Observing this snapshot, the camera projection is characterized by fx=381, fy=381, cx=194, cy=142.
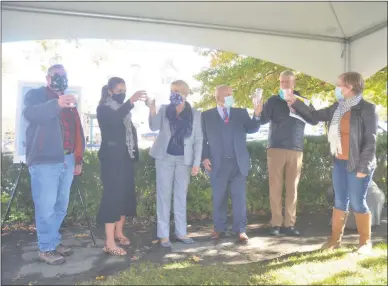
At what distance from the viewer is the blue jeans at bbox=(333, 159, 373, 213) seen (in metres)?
3.09

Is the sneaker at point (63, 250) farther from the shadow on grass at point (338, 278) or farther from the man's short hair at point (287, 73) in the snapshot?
the man's short hair at point (287, 73)

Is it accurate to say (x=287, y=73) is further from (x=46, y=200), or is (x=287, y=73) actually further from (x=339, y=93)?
(x=46, y=200)

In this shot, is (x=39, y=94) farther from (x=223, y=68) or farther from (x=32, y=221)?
(x=223, y=68)

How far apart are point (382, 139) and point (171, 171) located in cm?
279

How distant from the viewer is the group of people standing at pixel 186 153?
261 centimetres

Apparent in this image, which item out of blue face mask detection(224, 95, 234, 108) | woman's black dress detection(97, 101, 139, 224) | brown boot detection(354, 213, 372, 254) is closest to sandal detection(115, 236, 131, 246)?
woman's black dress detection(97, 101, 139, 224)

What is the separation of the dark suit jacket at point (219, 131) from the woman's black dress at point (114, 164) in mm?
598

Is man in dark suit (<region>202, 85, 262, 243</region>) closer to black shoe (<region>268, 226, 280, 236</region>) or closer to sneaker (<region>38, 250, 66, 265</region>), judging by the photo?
black shoe (<region>268, 226, 280, 236</region>)

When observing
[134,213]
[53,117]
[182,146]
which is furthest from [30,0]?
[134,213]

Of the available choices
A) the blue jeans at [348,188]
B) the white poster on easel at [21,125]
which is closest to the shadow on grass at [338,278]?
the blue jeans at [348,188]

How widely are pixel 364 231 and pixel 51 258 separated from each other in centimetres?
250

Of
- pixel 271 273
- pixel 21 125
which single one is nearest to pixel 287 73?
pixel 271 273

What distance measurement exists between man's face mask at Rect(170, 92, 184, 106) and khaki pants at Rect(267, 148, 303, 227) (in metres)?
1.05

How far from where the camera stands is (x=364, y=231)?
3.23 m
